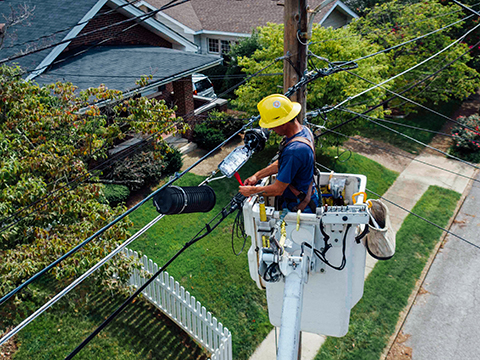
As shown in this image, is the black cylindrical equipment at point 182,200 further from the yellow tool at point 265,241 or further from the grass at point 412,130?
the grass at point 412,130

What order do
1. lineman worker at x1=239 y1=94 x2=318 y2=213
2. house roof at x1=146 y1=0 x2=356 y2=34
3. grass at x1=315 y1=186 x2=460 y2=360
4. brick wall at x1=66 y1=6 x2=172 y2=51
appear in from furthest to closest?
1. house roof at x1=146 y1=0 x2=356 y2=34
2. brick wall at x1=66 y1=6 x2=172 y2=51
3. grass at x1=315 y1=186 x2=460 y2=360
4. lineman worker at x1=239 y1=94 x2=318 y2=213

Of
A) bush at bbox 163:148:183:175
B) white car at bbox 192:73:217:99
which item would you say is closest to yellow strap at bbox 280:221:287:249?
bush at bbox 163:148:183:175

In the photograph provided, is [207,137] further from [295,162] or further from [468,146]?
[295,162]

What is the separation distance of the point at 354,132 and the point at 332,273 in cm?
1161

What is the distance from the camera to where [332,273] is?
4512mm

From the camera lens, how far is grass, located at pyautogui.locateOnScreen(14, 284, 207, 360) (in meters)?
8.86

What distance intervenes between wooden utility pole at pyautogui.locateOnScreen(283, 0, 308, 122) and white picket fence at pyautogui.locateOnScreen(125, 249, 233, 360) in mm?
4683

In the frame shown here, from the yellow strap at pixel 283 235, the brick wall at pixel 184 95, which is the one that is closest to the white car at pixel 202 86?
the brick wall at pixel 184 95

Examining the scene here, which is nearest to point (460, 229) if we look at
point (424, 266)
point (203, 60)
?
point (424, 266)

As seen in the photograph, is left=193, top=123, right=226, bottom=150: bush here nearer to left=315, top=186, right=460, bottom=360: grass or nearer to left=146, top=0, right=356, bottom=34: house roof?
left=315, top=186, right=460, bottom=360: grass

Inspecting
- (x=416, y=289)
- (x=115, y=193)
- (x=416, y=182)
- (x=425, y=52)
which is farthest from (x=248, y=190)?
(x=425, y=52)

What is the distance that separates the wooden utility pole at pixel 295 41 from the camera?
19.3 ft

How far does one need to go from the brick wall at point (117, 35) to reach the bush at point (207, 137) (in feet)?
13.4

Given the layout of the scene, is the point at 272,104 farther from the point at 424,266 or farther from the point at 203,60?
the point at 203,60
